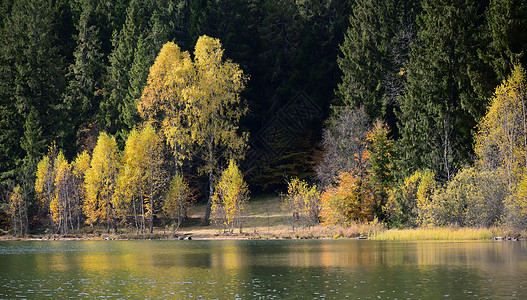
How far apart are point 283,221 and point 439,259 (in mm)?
34092

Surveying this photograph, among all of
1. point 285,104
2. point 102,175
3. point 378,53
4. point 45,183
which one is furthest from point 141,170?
point 378,53

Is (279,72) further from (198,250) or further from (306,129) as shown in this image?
(198,250)

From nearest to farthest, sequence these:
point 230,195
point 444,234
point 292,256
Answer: point 292,256
point 444,234
point 230,195

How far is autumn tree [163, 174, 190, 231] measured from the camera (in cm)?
6819

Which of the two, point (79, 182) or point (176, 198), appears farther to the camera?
point (79, 182)

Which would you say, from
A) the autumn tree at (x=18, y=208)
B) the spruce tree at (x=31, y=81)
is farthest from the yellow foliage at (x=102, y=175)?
the spruce tree at (x=31, y=81)

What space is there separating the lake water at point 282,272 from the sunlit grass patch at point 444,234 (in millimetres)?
2904

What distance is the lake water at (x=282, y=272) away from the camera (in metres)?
26.5

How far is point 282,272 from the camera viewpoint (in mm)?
33719

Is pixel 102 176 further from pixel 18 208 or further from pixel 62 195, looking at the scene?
pixel 18 208

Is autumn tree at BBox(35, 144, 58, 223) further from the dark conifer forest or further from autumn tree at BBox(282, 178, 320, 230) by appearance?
autumn tree at BBox(282, 178, 320, 230)

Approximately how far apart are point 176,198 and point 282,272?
119 ft

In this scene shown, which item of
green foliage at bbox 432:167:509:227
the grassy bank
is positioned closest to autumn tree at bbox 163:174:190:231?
the grassy bank

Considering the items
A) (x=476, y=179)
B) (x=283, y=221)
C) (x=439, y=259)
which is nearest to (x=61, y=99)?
Result: (x=283, y=221)
